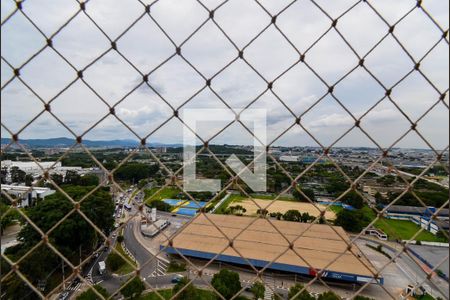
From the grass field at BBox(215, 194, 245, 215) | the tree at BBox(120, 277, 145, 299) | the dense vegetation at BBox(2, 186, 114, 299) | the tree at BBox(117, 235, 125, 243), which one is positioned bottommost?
the grass field at BBox(215, 194, 245, 215)

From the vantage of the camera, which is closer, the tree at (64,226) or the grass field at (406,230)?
the tree at (64,226)

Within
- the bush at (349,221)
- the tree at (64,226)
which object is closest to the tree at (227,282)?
the tree at (64,226)

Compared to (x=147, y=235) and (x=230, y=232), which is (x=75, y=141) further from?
(x=147, y=235)

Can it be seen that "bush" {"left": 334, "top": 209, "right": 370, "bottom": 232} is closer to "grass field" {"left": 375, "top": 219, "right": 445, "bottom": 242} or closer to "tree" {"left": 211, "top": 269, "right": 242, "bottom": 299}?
"grass field" {"left": 375, "top": 219, "right": 445, "bottom": 242}

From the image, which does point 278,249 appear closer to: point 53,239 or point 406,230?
point 53,239

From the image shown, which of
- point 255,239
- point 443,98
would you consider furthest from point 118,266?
point 443,98

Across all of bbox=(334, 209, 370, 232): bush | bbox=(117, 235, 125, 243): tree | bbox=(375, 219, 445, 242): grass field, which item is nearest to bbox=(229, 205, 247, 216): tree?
bbox=(334, 209, 370, 232): bush

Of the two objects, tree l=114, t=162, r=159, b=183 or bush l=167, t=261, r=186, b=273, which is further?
tree l=114, t=162, r=159, b=183

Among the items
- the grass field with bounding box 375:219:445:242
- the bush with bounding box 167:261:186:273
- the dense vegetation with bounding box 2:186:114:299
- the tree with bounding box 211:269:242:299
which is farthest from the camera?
the grass field with bounding box 375:219:445:242

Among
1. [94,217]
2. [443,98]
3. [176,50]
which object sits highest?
[176,50]

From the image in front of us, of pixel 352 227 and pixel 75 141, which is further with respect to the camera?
pixel 352 227

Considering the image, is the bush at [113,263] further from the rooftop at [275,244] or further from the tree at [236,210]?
the tree at [236,210]
